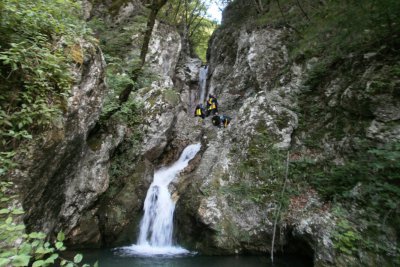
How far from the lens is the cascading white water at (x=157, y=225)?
856cm

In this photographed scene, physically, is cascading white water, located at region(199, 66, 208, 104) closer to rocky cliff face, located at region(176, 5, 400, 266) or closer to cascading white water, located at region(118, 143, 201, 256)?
rocky cliff face, located at region(176, 5, 400, 266)

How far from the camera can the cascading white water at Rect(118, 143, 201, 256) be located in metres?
8.56

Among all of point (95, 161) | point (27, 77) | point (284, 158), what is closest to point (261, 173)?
point (284, 158)

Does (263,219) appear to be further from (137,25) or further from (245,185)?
(137,25)

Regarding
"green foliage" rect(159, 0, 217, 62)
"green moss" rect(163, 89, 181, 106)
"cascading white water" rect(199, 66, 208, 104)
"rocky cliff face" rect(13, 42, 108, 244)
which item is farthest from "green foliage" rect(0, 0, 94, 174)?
"green foliage" rect(159, 0, 217, 62)

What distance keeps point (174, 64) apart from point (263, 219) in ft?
45.7

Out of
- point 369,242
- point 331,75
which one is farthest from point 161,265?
point 331,75

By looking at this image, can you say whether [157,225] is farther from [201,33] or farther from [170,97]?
[201,33]

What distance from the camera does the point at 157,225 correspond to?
30.7 feet

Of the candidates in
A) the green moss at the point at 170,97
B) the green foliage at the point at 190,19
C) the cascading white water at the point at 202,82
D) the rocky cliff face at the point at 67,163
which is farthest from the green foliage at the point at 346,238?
the green foliage at the point at 190,19

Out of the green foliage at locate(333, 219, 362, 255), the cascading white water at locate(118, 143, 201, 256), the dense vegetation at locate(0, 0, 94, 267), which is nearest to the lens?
the dense vegetation at locate(0, 0, 94, 267)

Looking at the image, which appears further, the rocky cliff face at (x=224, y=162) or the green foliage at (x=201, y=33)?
the green foliage at (x=201, y=33)

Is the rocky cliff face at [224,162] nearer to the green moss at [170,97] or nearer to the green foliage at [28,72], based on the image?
the green moss at [170,97]

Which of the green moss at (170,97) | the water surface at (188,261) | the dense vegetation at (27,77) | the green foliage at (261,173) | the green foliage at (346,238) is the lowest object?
the water surface at (188,261)
